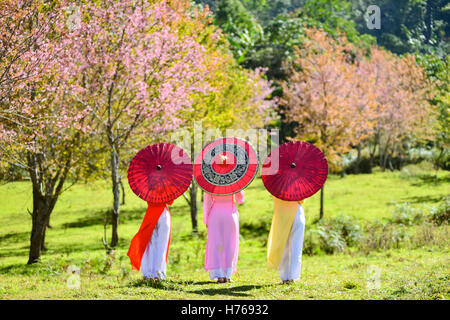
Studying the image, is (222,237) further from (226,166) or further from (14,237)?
(14,237)

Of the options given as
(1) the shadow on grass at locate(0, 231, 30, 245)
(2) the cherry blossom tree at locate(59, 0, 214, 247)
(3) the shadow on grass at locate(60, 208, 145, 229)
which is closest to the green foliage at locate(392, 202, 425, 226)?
(2) the cherry blossom tree at locate(59, 0, 214, 247)

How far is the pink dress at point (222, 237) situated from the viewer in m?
9.43

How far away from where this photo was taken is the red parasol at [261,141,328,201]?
908 centimetres

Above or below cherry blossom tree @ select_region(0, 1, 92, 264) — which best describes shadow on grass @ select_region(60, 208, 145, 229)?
below

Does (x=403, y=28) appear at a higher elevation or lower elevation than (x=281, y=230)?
higher

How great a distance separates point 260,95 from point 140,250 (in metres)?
26.2

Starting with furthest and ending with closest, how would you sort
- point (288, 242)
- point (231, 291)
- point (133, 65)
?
point (133, 65)
point (288, 242)
point (231, 291)

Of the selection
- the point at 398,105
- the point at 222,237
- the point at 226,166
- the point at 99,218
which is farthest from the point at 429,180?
the point at 226,166

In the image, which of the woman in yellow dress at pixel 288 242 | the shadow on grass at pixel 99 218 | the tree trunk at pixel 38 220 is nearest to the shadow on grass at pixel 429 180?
the shadow on grass at pixel 99 218

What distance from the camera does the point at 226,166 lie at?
30.4ft

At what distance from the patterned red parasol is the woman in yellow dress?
1.77 metres

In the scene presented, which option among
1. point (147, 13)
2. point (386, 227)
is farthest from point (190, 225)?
point (147, 13)

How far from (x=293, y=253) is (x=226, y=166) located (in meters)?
1.88

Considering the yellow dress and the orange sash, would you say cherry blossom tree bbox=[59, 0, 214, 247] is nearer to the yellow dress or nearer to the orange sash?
the orange sash
